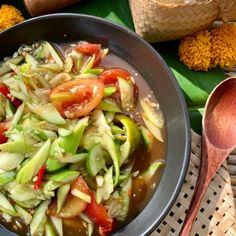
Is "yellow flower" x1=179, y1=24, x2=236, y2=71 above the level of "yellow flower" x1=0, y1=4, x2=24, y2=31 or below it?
below

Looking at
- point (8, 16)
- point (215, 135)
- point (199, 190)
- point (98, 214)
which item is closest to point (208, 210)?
point (199, 190)

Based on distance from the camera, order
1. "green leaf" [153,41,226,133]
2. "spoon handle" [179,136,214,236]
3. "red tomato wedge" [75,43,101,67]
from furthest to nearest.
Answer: "green leaf" [153,41,226,133] < "red tomato wedge" [75,43,101,67] < "spoon handle" [179,136,214,236]

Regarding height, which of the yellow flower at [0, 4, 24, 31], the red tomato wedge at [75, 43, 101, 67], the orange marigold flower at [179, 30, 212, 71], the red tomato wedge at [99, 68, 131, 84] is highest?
the yellow flower at [0, 4, 24, 31]

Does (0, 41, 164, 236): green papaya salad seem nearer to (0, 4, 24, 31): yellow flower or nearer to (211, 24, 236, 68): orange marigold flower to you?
(0, 4, 24, 31): yellow flower

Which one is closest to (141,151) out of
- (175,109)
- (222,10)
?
(175,109)

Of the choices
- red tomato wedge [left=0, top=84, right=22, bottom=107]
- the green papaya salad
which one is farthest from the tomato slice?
red tomato wedge [left=0, top=84, right=22, bottom=107]

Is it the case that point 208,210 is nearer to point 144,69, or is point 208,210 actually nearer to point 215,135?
point 215,135
